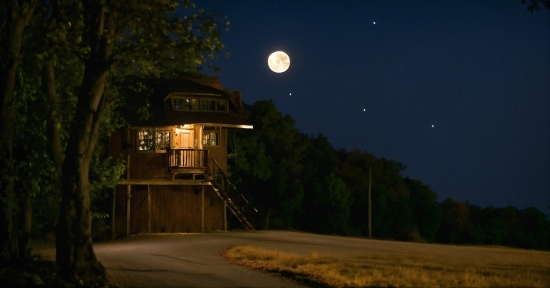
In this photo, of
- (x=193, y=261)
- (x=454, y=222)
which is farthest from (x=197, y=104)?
(x=454, y=222)

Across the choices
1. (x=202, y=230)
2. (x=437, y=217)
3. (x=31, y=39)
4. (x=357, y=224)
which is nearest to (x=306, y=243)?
(x=202, y=230)

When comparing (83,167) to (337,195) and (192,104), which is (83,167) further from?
(337,195)

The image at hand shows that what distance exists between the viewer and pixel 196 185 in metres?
41.4

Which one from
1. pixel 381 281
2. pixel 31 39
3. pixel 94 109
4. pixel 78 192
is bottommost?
pixel 381 281

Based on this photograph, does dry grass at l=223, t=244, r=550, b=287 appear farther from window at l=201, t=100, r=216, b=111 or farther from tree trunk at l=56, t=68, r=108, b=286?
window at l=201, t=100, r=216, b=111

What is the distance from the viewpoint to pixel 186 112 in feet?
132

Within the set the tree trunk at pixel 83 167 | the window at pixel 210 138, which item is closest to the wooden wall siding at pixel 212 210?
the window at pixel 210 138

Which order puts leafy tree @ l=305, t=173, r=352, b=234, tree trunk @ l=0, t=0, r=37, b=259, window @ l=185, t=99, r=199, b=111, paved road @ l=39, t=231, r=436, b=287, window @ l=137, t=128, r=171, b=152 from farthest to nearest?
leafy tree @ l=305, t=173, r=352, b=234, window @ l=185, t=99, r=199, b=111, window @ l=137, t=128, r=171, b=152, tree trunk @ l=0, t=0, r=37, b=259, paved road @ l=39, t=231, r=436, b=287

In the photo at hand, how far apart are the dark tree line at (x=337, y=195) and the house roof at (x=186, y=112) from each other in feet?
28.0

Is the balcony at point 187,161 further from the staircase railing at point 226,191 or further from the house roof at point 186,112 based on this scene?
the house roof at point 186,112

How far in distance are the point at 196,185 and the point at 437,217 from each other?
110ft

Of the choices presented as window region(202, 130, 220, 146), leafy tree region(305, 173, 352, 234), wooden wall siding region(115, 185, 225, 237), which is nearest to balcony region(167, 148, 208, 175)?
window region(202, 130, 220, 146)

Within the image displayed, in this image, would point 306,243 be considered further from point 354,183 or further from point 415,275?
point 354,183

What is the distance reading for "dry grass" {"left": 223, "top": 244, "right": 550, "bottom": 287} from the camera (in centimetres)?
1599
